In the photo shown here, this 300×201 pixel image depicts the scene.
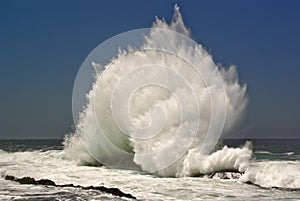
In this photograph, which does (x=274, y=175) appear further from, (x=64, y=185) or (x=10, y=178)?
Answer: (x=10, y=178)

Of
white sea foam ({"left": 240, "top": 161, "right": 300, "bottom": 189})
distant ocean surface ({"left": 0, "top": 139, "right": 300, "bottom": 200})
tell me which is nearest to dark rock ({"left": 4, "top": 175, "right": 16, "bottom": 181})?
distant ocean surface ({"left": 0, "top": 139, "right": 300, "bottom": 200})

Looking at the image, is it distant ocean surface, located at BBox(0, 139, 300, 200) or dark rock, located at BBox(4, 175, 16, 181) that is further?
dark rock, located at BBox(4, 175, 16, 181)

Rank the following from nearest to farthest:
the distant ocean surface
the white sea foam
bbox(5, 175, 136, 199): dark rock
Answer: bbox(5, 175, 136, 199): dark rock < the distant ocean surface < the white sea foam

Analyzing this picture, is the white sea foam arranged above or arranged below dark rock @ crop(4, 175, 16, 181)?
above

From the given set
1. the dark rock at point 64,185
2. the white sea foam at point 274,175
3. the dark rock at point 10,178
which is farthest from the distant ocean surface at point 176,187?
the dark rock at point 64,185

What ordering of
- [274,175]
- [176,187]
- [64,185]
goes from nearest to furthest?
[64,185], [176,187], [274,175]

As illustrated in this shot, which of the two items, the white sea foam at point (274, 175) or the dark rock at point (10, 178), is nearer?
the white sea foam at point (274, 175)

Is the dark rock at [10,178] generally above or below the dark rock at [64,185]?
above

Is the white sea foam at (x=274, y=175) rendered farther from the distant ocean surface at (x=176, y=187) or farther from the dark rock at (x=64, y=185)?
the dark rock at (x=64, y=185)

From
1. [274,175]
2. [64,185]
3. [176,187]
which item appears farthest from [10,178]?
[274,175]

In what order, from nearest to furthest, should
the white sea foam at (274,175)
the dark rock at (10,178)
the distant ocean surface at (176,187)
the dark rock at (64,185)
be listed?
the dark rock at (64,185), the distant ocean surface at (176,187), the white sea foam at (274,175), the dark rock at (10,178)

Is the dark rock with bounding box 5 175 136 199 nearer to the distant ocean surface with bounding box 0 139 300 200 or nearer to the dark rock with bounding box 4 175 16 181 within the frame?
the dark rock with bounding box 4 175 16 181

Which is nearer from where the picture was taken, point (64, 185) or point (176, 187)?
point (64, 185)
